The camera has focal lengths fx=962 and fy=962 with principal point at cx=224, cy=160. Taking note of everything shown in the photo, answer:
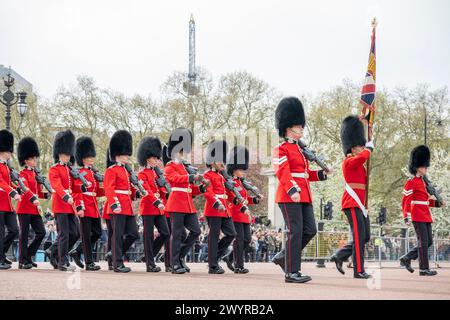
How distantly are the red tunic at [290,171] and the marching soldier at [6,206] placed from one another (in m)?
3.78

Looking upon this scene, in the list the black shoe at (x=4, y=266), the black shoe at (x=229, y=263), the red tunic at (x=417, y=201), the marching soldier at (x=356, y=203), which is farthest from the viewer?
the black shoe at (x=229, y=263)

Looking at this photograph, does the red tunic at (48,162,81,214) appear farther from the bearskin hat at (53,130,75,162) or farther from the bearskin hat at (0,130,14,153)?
the bearskin hat at (0,130,14,153)

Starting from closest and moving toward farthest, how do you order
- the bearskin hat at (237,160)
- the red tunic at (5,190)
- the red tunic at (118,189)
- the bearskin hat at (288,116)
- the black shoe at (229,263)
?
1. the bearskin hat at (288,116)
2. the red tunic at (118,189)
3. the red tunic at (5,190)
4. the black shoe at (229,263)
5. the bearskin hat at (237,160)

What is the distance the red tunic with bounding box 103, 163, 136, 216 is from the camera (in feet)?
38.0

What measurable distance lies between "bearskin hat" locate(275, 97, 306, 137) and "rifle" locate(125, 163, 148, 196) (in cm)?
255

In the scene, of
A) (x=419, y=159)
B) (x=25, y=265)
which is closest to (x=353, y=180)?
(x=419, y=159)

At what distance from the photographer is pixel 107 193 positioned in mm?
11672

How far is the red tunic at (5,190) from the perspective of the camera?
11.9 meters

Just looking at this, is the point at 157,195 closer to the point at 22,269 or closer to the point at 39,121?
the point at 22,269

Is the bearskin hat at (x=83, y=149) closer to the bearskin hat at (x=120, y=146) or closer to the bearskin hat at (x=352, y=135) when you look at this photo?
the bearskin hat at (x=120, y=146)

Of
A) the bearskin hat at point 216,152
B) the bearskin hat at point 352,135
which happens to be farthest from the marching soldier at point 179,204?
the bearskin hat at point 352,135
